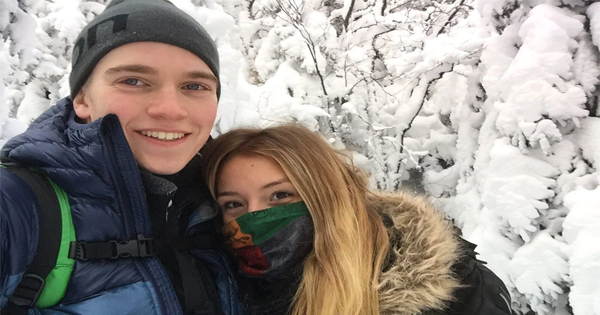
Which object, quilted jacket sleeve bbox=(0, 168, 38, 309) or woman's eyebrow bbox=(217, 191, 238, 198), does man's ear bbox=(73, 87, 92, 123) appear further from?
woman's eyebrow bbox=(217, 191, 238, 198)

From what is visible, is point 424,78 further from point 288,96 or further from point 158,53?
point 158,53

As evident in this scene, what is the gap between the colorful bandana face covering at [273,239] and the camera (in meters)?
1.70

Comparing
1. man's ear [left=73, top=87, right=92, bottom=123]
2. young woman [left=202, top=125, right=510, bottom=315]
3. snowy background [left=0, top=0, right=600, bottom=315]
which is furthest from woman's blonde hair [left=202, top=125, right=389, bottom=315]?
snowy background [left=0, top=0, right=600, bottom=315]

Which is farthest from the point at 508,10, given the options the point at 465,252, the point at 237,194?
the point at 237,194

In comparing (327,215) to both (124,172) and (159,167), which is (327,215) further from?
(124,172)

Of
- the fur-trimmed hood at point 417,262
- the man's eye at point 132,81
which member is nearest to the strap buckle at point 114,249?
the man's eye at point 132,81

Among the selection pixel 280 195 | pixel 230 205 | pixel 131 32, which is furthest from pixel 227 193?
pixel 131 32

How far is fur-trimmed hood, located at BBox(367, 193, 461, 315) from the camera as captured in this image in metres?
1.59

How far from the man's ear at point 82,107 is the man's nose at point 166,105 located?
0.91ft

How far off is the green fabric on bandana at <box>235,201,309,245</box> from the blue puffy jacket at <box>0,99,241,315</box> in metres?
0.48

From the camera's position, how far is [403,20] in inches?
222

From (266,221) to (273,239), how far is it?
0.31 ft

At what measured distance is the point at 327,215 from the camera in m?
1.74

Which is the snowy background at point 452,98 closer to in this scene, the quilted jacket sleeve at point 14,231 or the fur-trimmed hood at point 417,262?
the fur-trimmed hood at point 417,262
